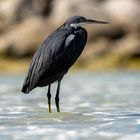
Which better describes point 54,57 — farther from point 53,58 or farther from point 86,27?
point 86,27

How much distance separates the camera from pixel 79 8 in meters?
46.3

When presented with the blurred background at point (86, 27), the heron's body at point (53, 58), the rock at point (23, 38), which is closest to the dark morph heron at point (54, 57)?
the heron's body at point (53, 58)

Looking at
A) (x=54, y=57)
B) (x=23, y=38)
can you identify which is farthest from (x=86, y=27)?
(x=54, y=57)

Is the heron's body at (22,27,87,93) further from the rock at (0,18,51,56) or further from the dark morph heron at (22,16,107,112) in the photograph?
the rock at (0,18,51,56)

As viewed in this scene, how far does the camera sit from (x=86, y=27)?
4431cm

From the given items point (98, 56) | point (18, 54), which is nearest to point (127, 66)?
point (98, 56)

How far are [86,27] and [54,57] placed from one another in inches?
1299

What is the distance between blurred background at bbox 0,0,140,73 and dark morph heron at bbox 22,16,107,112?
27.9m

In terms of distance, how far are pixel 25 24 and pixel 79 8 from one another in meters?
3.67

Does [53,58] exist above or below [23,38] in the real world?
below

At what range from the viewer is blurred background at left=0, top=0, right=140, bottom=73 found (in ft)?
135

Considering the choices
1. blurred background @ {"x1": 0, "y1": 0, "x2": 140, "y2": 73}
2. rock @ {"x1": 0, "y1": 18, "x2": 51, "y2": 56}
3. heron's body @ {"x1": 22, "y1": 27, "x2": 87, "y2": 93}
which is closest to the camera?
heron's body @ {"x1": 22, "y1": 27, "x2": 87, "y2": 93}

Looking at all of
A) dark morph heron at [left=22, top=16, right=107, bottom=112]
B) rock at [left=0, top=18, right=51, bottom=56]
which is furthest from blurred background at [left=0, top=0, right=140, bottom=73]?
dark morph heron at [left=22, top=16, right=107, bottom=112]

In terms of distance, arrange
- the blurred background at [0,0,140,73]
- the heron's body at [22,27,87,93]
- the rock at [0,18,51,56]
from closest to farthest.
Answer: the heron's body at [22,27,87,93] → the blurred background at [0,0,140,73] → the rock at [0,18,51,56]
